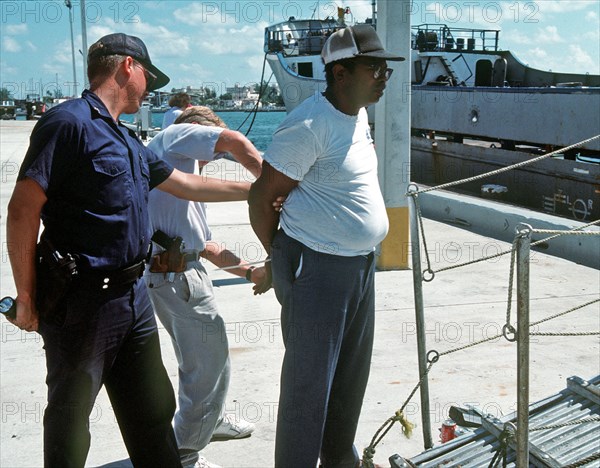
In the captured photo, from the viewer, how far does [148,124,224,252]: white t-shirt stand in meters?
3.18

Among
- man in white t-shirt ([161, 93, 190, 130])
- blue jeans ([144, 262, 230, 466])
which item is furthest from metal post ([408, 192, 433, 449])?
man in white t-shirt ([161, 93, 190, 130])

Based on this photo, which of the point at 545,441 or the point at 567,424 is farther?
the point at 545,441

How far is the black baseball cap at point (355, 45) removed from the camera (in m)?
2.71

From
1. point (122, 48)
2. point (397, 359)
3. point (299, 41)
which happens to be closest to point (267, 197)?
point (122, 48)

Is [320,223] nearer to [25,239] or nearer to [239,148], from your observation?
[239,148]

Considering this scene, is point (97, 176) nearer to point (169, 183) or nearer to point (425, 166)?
point (169, 183)

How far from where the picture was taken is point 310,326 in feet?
8.85

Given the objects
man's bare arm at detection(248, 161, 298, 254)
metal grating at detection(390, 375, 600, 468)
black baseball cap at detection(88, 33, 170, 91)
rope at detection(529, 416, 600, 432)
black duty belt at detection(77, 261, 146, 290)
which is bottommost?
metal grating at detection(390, 375, 600, 468)

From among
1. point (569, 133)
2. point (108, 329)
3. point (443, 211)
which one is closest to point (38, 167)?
point (108, 329)

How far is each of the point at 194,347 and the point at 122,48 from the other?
1.40 meters

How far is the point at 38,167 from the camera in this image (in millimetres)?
2297

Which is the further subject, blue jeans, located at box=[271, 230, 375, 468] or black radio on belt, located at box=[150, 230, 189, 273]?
black radio on belt, located at box=[150, 230, 189, 273]

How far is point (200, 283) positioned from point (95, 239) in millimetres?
883

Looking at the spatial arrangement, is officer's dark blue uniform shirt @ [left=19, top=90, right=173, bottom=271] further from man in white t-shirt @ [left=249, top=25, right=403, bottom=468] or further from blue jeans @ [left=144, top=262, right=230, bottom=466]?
blue jeans @ [left=144, top=262, right=230, bottom=466]
